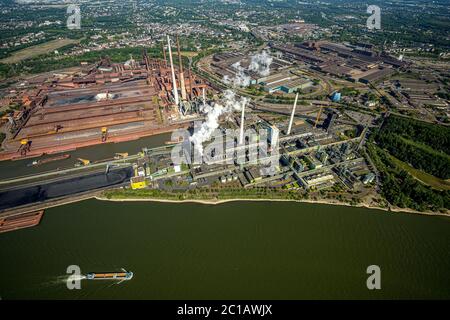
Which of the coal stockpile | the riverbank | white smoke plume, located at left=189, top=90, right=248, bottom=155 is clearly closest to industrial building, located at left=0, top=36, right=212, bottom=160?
white smoke plume, located at left=189, top=90, right=248, bottom=155

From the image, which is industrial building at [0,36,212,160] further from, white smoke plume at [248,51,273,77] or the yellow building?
white smoke plume at [248,51,273,77]

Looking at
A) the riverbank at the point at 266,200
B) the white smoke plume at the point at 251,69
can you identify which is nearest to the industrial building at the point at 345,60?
the white smoke plume at the point at 251,69

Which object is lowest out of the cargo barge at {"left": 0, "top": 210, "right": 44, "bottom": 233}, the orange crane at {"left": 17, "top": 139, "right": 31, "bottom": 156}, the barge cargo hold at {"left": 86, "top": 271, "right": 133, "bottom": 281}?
the barge cargo hold at {"left": 86, "top": 271, "right": 133, "bottom": 281}

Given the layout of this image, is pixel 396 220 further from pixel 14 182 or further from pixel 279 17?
pixel 279 17

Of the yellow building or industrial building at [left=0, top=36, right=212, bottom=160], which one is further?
industrial building at [left=0, top=36, right=212, bottom=160]

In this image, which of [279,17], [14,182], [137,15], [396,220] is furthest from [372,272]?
[137,15]

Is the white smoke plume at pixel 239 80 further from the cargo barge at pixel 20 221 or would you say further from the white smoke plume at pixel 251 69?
the cargo barge at pixel 20 221

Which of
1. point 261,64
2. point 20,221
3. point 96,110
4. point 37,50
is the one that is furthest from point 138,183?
point 37,50
